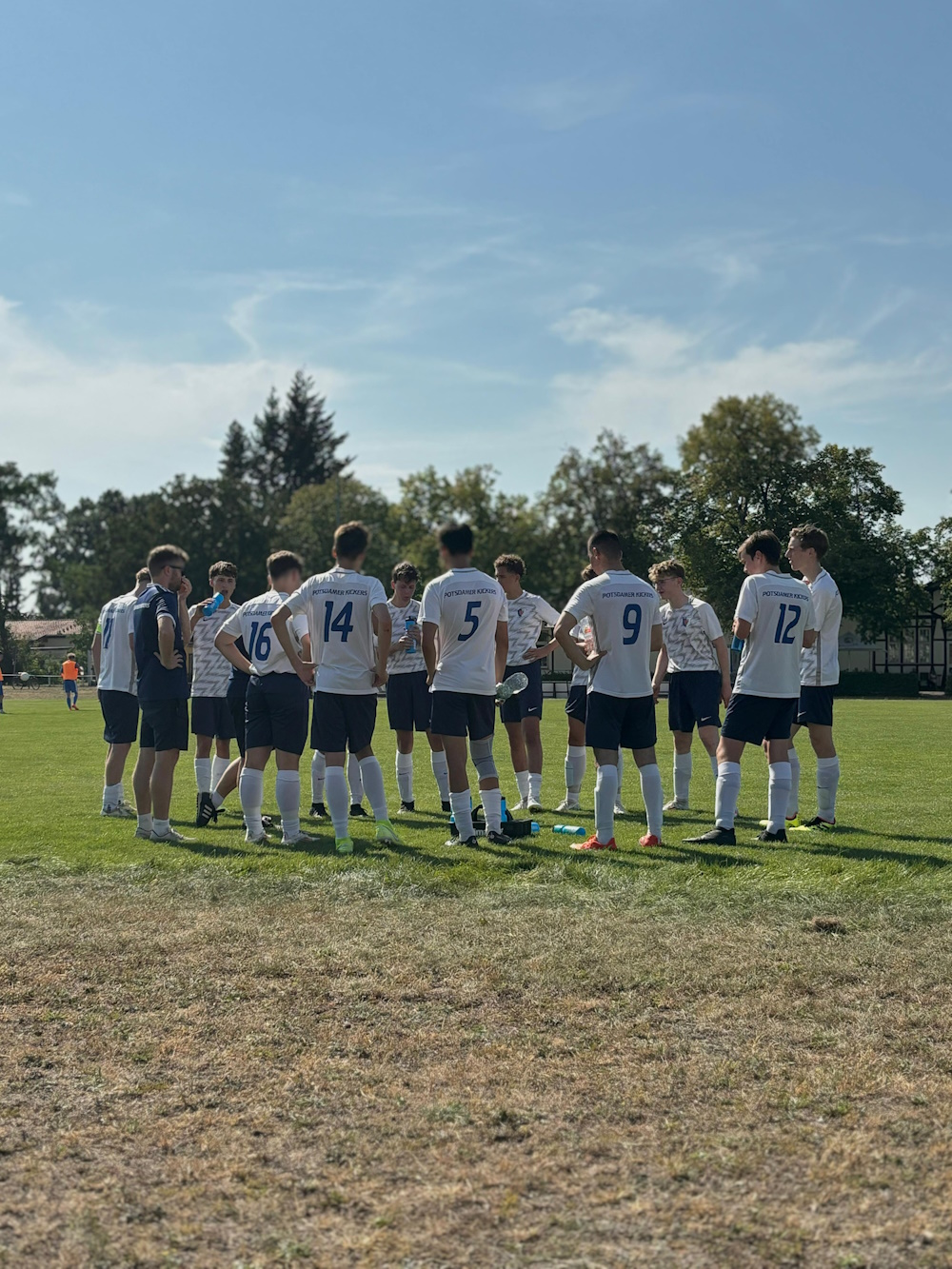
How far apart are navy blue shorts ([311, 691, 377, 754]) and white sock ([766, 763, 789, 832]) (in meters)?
3.02

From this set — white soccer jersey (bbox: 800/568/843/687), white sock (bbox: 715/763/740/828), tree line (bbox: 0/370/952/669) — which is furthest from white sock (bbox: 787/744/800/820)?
tree line (bbox: 0/370/952/669)

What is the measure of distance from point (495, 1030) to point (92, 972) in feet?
6.72

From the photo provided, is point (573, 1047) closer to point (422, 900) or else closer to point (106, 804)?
point (422, 900)

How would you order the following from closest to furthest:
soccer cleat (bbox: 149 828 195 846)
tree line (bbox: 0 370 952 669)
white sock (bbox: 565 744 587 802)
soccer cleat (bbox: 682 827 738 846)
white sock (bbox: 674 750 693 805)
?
soccer cleat (bbox: 682 827 738 846) → soccer cleat (bbox: 149 828 195 846) → white sock (bbox: 565 744 587 802) → white sock (bbox: 674 750 693 805) → tree line (bbox: 0 370 952 669)

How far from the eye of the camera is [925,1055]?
13.7ft

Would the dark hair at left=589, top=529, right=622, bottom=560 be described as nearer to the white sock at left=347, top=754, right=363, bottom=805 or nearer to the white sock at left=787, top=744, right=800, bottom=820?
the white sock at left=787, top=744, right=800, bottom=820

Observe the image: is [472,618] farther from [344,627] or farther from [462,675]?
[344,627]

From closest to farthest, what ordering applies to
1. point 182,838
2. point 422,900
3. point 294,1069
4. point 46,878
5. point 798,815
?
point 294,1069
point 422,900
point 46,878
point 182,838
point 798,815

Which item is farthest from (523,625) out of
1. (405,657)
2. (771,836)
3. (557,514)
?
(557,514)

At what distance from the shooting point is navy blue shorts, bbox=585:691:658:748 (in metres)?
8.24

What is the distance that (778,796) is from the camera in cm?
877

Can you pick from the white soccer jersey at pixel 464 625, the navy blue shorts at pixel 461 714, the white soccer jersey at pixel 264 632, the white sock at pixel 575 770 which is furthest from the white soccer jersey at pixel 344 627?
the white sock at pixel 575 770

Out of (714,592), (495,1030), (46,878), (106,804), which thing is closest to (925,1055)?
(495,1030)

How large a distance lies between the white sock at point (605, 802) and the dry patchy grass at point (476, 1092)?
197cm
